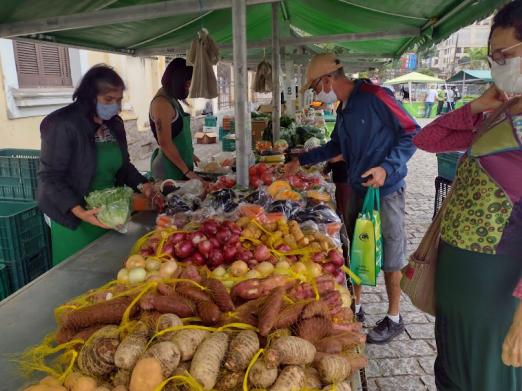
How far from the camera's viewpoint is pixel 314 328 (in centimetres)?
151

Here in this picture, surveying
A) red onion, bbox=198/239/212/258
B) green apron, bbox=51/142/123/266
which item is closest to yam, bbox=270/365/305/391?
red onion, bbox=198/239/212/258

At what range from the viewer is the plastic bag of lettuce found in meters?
Result: 2.78

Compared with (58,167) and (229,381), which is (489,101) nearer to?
(229,381)

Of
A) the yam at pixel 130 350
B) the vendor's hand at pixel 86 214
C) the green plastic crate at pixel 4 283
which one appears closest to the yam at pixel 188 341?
the yam at pixel 130 350

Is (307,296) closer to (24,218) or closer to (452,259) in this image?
(452,259)

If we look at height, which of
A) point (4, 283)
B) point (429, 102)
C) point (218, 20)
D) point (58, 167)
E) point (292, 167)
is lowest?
point (4, 283)

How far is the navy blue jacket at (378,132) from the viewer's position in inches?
120

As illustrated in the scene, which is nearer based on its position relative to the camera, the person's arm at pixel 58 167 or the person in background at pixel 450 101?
the person's arm at pixel 58 167

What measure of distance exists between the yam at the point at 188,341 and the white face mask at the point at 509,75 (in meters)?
1.51

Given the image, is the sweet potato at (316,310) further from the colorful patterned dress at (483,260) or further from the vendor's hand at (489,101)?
the vendor's hand at (489,101)

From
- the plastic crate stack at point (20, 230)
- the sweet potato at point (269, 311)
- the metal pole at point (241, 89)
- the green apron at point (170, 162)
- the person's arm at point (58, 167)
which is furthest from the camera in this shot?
the green apron at point (170, 162)

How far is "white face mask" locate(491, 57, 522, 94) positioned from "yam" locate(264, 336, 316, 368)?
1.27 meters

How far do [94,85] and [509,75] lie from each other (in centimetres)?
246

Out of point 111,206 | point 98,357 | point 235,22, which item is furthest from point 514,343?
point 235,22
